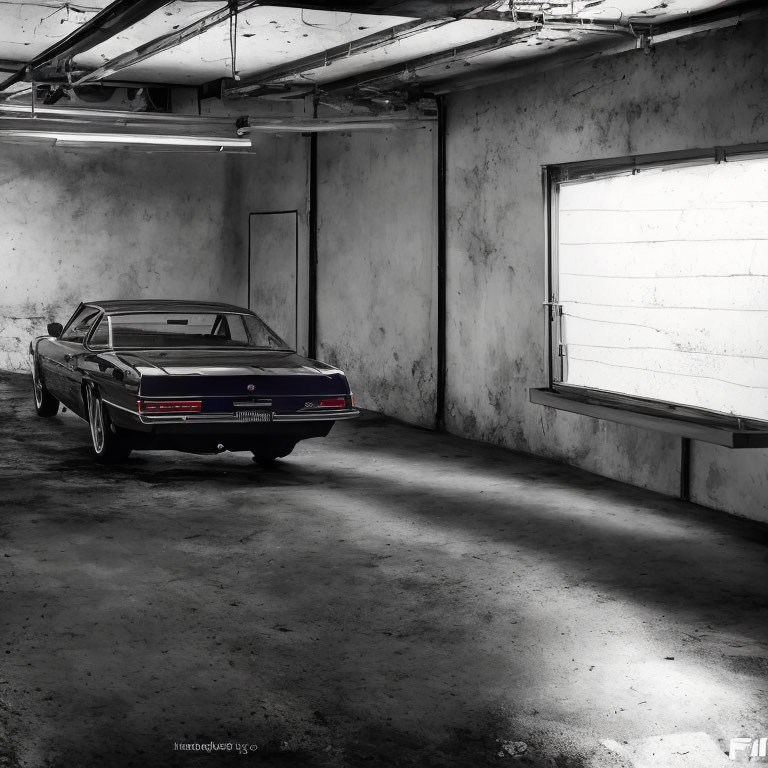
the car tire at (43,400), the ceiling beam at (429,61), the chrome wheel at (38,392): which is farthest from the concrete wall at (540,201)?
the chrome wheel at (38,392)

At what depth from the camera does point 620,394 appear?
7.86 meters

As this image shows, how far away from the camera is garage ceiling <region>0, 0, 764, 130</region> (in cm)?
686

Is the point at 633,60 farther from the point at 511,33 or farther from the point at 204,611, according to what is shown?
the point at 204,611

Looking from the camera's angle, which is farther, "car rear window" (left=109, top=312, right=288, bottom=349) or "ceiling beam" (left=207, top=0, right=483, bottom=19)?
"car rear window" (left=109, top=312, right=288, bottom=349)

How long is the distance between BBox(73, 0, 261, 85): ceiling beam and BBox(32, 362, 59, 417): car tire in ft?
10.0

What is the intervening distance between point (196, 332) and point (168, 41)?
238 cm

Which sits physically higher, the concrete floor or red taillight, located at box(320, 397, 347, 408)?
red taillight, located at box(320, 397, 347, 408)

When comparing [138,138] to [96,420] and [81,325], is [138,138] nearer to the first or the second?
[81,325]

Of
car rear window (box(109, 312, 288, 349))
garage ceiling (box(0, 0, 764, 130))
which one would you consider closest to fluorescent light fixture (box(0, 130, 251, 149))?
garage ceiling (box(0, 0, 764, 130))

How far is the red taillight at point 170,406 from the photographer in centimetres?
722

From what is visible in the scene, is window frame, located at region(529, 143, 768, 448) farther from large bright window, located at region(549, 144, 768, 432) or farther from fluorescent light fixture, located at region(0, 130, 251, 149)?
fluorescent light fixture, located at region(0, 130, 251, 149)

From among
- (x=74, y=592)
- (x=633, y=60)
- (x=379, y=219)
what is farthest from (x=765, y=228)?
(x=379, y=219)

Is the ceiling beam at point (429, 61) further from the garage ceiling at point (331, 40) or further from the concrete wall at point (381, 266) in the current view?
the concrete wall at point (381, 266)

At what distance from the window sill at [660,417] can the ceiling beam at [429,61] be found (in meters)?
2.80
